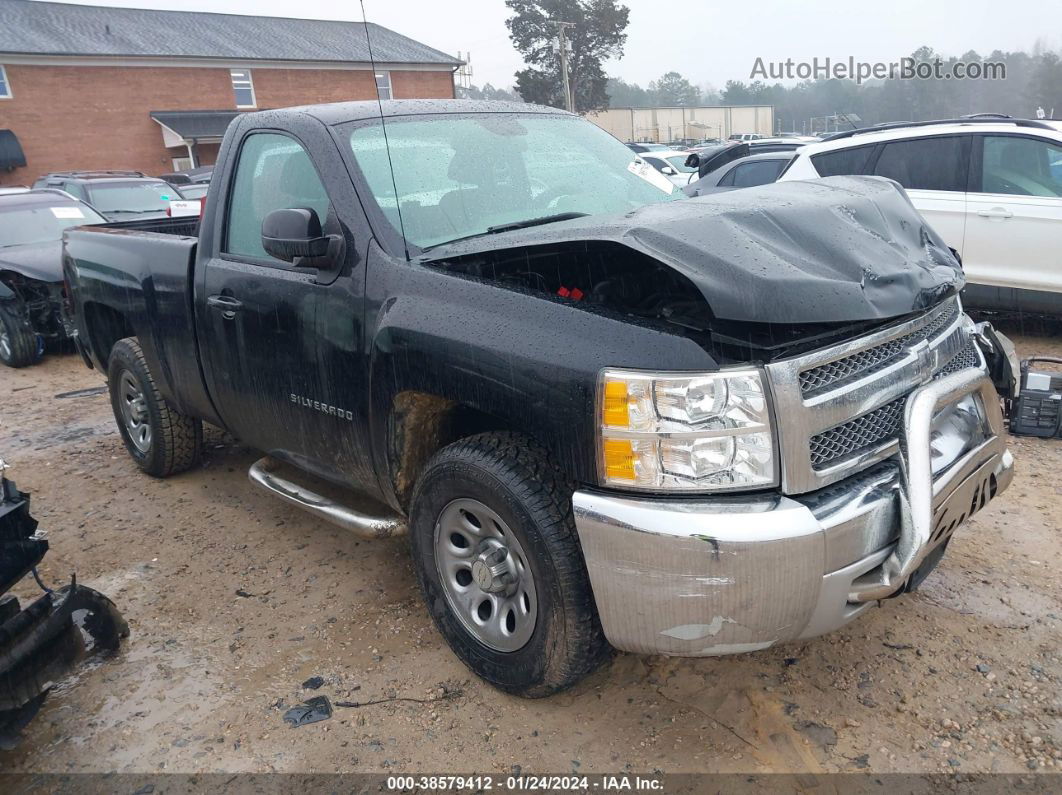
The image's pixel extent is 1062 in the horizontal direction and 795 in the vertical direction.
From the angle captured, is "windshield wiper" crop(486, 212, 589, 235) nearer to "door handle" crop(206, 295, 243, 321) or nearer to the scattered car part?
"door handle" crop(206, 295, 243, 321)

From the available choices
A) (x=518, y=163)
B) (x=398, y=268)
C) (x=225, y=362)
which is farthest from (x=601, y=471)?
(x=225, y=362)

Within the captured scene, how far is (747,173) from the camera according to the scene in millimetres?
9719

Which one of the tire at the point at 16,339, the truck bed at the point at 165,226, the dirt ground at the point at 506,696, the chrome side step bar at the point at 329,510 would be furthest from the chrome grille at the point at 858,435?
the tire at the point at 16,339

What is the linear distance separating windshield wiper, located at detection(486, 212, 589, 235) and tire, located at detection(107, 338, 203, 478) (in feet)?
8.03

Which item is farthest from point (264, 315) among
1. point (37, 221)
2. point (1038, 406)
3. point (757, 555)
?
point (37, 221)

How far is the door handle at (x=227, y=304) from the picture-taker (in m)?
3.49

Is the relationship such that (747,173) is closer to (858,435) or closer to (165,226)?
(165,226)

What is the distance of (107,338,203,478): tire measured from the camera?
180 inches

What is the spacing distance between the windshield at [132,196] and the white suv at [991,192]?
11021 mm

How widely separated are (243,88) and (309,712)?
125 ft

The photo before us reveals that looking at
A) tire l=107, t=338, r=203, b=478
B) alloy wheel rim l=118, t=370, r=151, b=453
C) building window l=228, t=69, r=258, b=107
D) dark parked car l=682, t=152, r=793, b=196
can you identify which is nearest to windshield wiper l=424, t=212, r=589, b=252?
tire l=107, t=338, r=203, b=478

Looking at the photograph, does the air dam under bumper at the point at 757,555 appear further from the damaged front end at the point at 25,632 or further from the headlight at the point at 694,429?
the damaged front end at the point at 25,632

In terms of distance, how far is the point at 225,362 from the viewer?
369 centimetres

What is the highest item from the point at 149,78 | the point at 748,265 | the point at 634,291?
the point at 149,78
